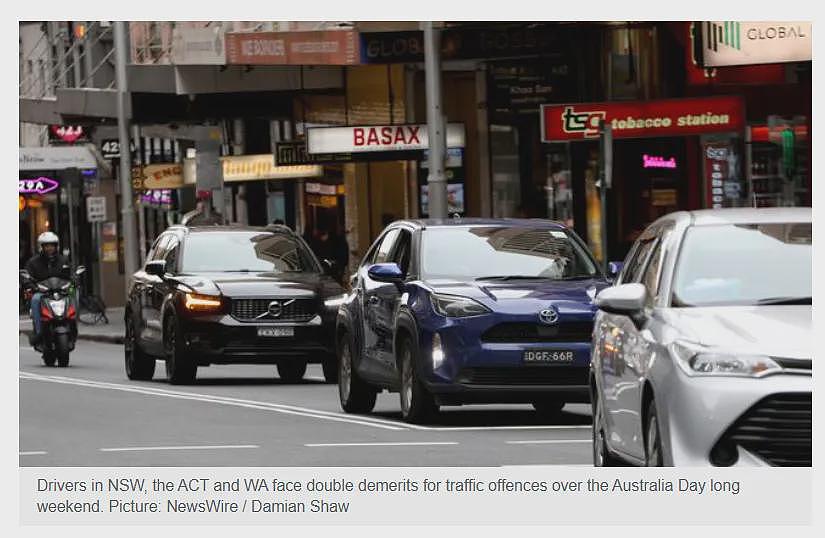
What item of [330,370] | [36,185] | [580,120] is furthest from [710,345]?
[36,185]

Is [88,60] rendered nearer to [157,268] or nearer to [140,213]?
[140,213]

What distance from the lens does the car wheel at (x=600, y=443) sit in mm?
12672

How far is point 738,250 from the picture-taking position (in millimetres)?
11445

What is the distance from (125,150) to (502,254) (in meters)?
27.2

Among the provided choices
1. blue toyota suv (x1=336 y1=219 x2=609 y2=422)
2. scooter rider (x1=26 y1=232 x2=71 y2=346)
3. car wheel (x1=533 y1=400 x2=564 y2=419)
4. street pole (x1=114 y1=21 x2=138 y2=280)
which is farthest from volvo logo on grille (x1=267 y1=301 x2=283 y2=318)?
street pole (x1=114 y1=21 x2=138 y2=280)

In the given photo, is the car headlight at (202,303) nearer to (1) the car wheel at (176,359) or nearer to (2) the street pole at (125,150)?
(1) the car wheel at (176,359)

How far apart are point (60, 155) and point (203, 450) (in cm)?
3615

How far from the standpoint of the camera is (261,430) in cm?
1833

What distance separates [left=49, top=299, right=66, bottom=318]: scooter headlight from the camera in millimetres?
30797

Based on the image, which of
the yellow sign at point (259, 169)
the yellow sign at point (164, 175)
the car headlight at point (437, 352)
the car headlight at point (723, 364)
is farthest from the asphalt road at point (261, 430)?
the yellow sign at point (164, 175)

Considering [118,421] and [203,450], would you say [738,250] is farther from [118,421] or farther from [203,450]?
[118,421]

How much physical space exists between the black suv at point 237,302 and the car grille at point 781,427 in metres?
14.7

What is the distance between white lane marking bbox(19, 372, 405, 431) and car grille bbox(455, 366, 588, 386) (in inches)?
29.9
